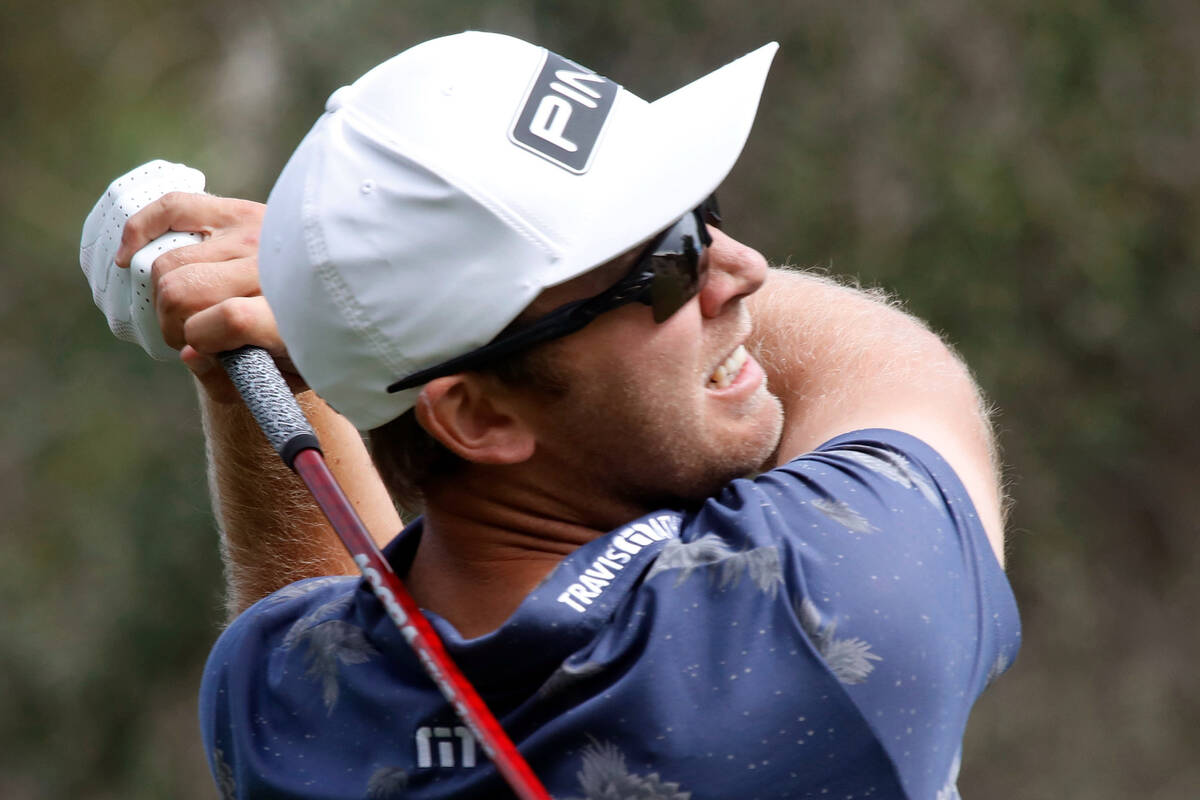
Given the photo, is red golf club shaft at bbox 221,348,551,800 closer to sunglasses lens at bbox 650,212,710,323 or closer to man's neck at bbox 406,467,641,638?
man's neck at bbox 406,467,641,638

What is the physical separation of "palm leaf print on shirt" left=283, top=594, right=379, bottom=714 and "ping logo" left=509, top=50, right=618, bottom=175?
676mm

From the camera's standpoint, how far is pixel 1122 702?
7805 mm

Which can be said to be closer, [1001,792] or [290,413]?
[290,413]

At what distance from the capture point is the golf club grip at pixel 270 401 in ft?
6.90

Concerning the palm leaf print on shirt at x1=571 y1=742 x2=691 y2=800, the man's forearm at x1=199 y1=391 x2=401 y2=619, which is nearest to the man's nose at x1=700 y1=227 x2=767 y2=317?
the palm leaf print on shirt at x1=571 y1=742 x2=691 y2=800

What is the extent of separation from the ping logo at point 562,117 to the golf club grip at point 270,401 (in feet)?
1.89

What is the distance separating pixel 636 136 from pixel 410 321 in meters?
0.40

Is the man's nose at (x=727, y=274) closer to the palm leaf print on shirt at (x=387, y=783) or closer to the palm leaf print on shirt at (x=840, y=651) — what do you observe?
the palm leaf print on shirt at (x=840, y=651)

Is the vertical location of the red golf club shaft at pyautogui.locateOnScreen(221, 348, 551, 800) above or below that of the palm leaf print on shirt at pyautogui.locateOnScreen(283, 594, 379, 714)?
above

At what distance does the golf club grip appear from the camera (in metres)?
2.10

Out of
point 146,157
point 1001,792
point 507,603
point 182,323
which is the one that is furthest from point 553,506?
point 146,157

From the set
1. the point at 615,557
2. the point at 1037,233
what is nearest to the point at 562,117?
the point at 615,557

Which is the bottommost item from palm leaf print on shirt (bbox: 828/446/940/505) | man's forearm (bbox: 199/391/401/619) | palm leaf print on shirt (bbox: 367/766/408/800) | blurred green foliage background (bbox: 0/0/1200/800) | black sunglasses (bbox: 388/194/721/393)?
blurred green foliage background (bbox: 0/0/1200/800)

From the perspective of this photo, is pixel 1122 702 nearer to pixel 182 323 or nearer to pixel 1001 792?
pixel 1001 792
